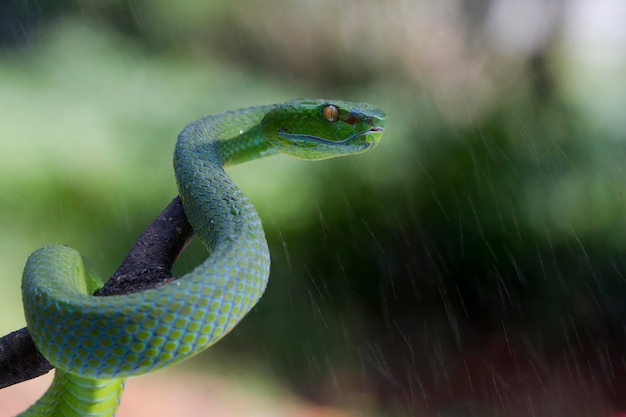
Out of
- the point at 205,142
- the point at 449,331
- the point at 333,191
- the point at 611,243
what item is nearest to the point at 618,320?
the point at 611,243

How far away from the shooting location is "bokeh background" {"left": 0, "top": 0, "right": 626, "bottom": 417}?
5305 millimetres

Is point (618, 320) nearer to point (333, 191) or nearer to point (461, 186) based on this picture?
point (461, 186)

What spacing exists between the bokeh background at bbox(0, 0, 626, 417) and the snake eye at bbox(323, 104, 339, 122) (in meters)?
3.45

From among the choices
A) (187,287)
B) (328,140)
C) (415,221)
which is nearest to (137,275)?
(187,287)

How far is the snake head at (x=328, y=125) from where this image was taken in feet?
7.50

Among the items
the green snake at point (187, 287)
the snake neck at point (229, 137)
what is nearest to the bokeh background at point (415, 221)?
the snake neck at point (229, 137)

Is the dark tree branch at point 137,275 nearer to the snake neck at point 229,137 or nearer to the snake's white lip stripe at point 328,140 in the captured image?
the snake neck at point 229,137

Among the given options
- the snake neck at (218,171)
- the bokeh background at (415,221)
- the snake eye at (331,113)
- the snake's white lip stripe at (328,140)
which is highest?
the snake eye at (331,113)

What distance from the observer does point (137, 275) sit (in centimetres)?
188

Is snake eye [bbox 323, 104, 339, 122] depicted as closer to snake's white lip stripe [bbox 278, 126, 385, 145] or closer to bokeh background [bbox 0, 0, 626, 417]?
snake's white lip stripe [bbox 278, 126, 385, 145]

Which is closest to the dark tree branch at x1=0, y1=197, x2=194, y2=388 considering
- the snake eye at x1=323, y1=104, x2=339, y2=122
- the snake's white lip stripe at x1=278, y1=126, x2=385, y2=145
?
the snake's white lip stripe at x1=278, y1=126, x2=385, y2=145

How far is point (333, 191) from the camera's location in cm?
589

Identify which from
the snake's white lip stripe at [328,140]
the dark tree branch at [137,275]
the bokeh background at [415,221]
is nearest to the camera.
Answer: the dark tree branch at [137,275]

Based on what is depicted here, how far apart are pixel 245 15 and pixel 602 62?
155 inches
